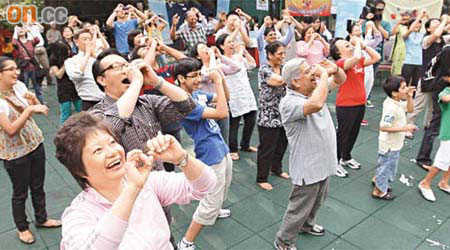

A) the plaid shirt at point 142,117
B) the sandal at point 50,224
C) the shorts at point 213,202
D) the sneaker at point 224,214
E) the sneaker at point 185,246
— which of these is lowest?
the sneaker at point 224,214

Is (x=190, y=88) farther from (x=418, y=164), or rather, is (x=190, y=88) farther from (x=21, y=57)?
(x=21, y=57)

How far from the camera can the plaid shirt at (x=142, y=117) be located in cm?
176

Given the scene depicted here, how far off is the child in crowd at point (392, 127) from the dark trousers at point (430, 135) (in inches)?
33.0

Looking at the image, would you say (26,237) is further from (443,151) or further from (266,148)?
(443,151)

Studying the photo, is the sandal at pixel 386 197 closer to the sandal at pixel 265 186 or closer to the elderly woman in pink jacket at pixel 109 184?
the sandal at pixel 265 186

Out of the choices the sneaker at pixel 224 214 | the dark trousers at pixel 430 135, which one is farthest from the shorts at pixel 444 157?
the sneaker at pixel 224 214

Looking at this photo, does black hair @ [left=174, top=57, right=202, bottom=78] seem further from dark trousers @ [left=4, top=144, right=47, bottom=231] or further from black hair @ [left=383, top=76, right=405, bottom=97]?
black hair @ [left=383, top=76, right=405, bottom=97]

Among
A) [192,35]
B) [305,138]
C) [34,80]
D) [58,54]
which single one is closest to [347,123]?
[305,138]

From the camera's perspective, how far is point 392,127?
3.31m

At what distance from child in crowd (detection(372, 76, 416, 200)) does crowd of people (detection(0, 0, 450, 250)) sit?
0.01m

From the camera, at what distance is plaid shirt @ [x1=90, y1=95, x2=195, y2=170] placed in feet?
5.79

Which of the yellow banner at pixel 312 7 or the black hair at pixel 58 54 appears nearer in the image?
the black hair at pixel 58 54

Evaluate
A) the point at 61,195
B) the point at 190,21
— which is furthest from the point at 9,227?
the point at 190,21

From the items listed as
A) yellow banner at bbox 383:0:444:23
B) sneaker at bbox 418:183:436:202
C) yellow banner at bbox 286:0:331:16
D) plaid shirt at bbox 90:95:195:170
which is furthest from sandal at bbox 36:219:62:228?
yellow banner at bbox 383:0:444:23
